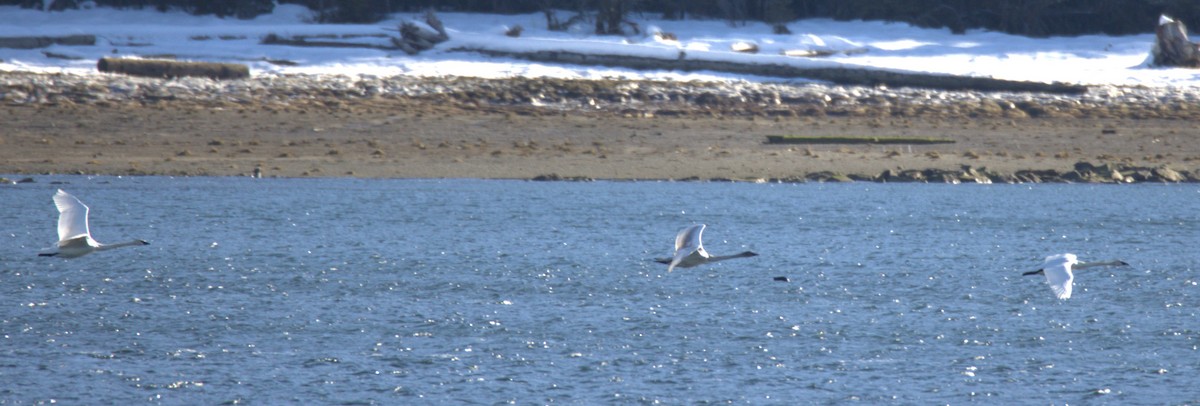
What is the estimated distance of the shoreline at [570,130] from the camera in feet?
56.0

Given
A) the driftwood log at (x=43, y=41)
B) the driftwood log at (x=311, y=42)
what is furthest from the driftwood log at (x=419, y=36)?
the driftwood log at (x=43, y=41)

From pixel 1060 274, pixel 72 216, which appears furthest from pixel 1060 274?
pixel 72 216

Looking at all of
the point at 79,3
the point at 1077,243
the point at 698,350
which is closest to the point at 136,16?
the point at 79,3

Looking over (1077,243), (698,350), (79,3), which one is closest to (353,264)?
(698,350)

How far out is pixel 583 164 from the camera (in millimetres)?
17312

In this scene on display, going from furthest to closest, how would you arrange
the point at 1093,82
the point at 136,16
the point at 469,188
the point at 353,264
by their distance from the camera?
the point at 136,16 → the point at 1093,82 → the point at 469,188 → the point at 353,264

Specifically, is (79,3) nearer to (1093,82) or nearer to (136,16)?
(136,16)

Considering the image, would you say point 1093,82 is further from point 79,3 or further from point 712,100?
point 79,3

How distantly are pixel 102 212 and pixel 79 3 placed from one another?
12.6 meters

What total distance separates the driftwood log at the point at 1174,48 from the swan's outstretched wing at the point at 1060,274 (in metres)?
16.4

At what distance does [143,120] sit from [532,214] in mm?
5354

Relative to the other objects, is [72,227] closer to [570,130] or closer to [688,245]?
[688,245]

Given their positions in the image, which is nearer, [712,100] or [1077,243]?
[1077,243]

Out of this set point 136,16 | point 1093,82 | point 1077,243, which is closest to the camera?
point 1077,243
